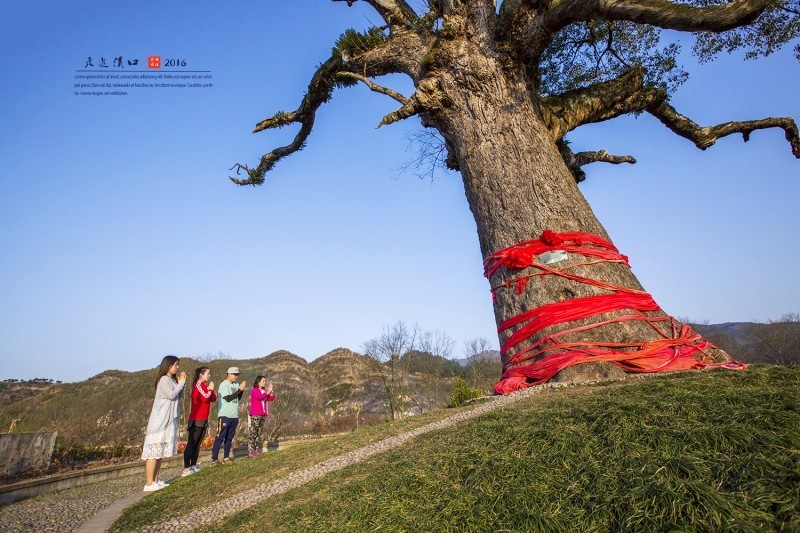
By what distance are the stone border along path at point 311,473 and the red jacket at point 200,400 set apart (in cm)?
399

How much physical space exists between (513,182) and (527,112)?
112cm

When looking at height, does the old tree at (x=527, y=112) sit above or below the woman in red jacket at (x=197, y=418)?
above

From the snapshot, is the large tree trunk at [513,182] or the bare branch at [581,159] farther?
the bare branch at [581,159]

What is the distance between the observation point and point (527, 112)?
5551mm

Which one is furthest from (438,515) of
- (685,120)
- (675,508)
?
(685,120)

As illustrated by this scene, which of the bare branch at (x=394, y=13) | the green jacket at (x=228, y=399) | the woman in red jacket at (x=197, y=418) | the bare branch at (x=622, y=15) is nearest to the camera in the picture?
the bare branch at (x=622, y=15)

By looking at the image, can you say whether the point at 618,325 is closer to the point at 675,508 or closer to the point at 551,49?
the point at 675,508

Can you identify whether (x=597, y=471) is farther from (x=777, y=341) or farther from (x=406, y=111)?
(x=777, y=341)

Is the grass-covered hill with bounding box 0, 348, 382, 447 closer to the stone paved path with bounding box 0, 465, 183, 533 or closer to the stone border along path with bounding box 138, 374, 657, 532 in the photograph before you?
the stone paved path with bounding box 0, 465, 183, 533

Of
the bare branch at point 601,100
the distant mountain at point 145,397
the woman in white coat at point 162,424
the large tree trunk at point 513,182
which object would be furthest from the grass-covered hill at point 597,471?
the distant mountain at point 145,397

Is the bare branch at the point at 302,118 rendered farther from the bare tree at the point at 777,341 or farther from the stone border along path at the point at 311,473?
the bare tree at the point at 777,341

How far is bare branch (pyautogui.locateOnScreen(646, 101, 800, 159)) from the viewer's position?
6113 mm

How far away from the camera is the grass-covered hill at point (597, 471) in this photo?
1413 mm

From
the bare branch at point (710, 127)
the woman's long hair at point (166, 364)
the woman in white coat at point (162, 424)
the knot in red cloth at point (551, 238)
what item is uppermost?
the bare branch at point (710, 127)
